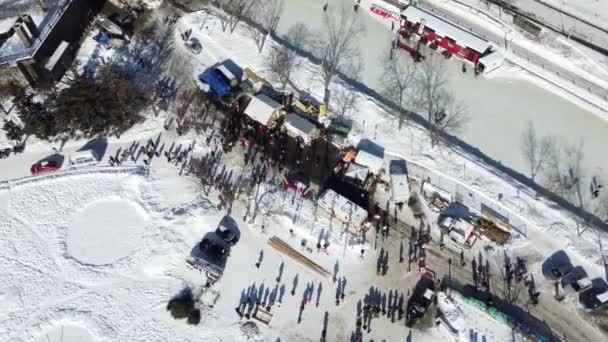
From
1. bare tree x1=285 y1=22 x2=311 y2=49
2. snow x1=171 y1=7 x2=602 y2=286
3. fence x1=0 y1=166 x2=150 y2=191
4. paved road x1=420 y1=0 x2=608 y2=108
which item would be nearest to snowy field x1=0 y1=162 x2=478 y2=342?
fence x1=0 y1=166 x2=150 y2=191

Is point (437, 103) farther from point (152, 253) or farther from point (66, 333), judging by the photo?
point (66, 333)

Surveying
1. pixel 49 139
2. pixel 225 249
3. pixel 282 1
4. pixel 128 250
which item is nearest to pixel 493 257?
pixel 225 249

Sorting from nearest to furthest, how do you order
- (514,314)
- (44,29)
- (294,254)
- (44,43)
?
1. (514,314)
2. (294,254)
3. (44,43)
4. (44,29)

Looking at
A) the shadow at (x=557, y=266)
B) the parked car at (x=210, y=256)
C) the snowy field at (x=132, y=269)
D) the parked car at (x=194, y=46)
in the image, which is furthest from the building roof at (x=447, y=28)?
the parked car at (x=210, y=256)

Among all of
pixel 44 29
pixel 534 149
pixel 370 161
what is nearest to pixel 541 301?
pixel 534 149

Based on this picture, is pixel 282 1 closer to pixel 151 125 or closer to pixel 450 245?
pixel 151 125

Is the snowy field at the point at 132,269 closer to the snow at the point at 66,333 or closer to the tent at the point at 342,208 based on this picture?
the snow at the point at 66,333
